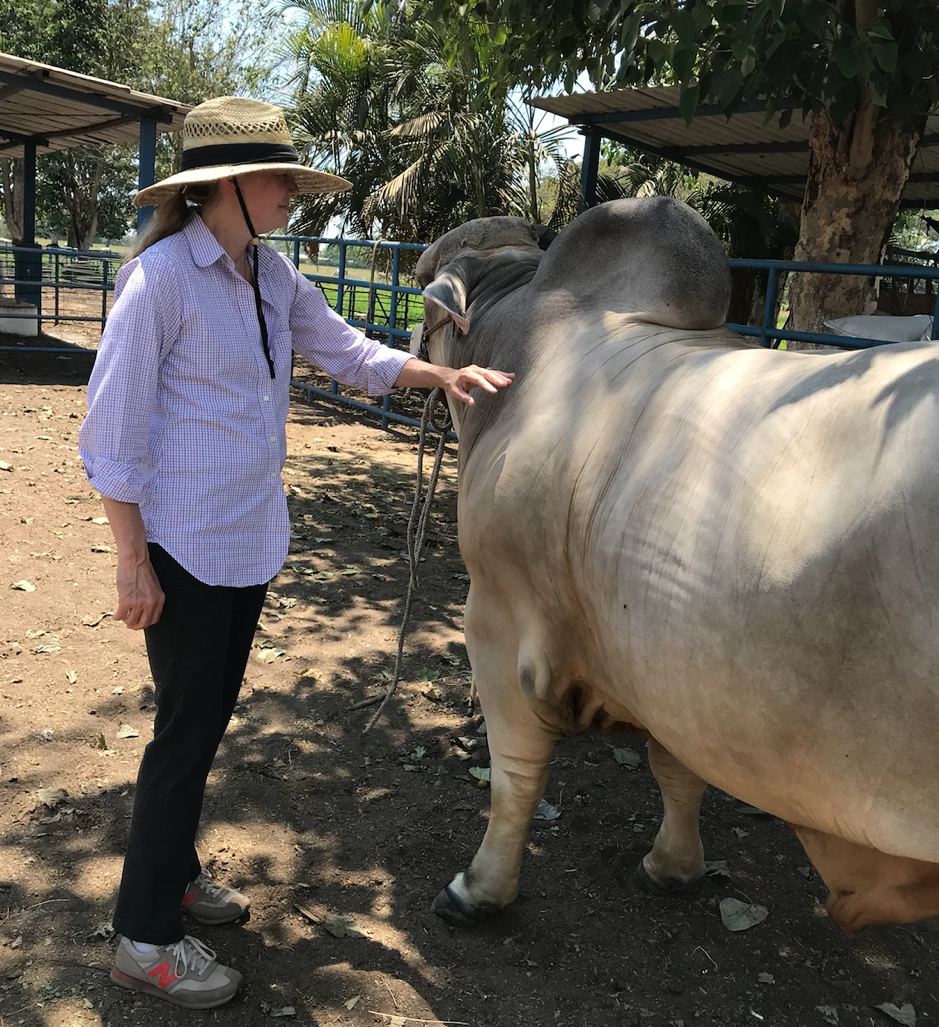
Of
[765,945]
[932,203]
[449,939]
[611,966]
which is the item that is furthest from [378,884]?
[932,203]

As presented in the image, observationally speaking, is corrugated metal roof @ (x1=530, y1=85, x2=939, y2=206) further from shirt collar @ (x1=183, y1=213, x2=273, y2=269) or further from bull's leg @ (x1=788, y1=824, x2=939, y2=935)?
bull's leg @ (x1=788, y1=824, x2=939, y2=935)

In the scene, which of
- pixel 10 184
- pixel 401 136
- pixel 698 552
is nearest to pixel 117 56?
pixel 10 184

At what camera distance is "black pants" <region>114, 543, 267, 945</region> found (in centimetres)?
224

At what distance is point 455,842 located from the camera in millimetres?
3137

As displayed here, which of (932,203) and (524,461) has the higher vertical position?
(932,203)

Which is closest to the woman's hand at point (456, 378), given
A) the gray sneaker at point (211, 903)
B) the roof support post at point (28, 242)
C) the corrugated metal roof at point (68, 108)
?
the gray sneaker at point (211, 903)

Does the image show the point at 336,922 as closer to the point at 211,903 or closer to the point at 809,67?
the point at 211,903

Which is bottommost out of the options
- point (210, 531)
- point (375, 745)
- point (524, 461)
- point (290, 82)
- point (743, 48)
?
point (375, 745)

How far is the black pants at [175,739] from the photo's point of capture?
88.4 inches

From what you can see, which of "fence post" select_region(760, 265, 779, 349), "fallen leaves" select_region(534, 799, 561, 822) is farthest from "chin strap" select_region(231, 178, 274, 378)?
"fence post" select_region(760, 265, 779, 349)

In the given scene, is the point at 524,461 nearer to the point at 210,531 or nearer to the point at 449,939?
the point at 210,531

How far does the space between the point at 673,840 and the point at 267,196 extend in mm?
2103

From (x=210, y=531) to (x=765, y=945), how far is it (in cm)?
189

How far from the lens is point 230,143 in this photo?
7.34 ft
